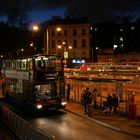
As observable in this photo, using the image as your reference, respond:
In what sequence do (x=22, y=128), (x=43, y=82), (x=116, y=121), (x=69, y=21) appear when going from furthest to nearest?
(x=69, y=21), (x=43, y=82), (x=116, y=121), (x=22, y=128)

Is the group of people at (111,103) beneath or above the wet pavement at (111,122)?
above

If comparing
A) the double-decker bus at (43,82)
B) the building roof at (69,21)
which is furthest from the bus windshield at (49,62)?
the building roof at (69,21)

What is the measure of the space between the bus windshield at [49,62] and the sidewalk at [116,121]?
3770 millimetres

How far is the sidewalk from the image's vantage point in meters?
20.0

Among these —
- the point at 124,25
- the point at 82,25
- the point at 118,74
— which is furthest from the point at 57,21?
the point at 118,74

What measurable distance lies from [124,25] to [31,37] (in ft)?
93.2

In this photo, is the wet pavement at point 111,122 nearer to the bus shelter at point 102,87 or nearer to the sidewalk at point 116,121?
the sidewalk at point 116,121

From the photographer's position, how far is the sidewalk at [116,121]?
20000mm

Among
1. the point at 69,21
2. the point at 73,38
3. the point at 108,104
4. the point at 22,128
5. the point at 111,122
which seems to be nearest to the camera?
the point at 22,128

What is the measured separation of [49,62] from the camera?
27031 millimetres

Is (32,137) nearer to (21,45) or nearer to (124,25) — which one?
(21,45)

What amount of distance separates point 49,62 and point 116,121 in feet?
23.7

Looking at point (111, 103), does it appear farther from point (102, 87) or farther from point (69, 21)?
point (69, 21)

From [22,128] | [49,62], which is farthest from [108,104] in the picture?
[22,128]
